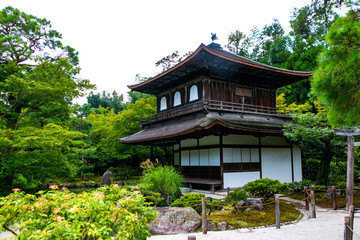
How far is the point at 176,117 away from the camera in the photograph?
16.0 m

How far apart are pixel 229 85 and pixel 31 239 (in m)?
14.2

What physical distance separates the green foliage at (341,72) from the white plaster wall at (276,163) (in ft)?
31.7

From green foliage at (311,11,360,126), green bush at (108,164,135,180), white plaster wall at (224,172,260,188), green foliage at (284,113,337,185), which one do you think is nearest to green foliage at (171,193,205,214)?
green foliage at (311,11,360,126)

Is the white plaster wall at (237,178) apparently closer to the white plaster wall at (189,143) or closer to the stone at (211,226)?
the white plaster wall at (189,143)

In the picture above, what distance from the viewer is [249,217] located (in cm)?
727

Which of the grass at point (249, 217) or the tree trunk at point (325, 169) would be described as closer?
the grass at point (249, 217)

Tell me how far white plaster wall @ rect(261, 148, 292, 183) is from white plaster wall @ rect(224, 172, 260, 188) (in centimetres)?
→ 91

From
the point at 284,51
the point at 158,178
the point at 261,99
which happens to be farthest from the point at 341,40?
the point at 284,51

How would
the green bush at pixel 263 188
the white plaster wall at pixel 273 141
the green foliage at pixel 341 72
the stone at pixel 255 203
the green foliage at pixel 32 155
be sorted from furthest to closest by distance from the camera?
1. the white plaster wall at pixel 273 141
2. the green bush at pixel 263 188
3. the green foliage at pixel 32 155
4. the stone at pixel 255 203
5. the green foliage at pixel 341 72

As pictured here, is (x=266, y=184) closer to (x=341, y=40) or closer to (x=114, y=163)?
(x=341, y=40)

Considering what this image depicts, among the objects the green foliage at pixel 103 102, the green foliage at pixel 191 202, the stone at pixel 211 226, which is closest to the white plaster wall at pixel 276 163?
the green foliage at pixel 191 202

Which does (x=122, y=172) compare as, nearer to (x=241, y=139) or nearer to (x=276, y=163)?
(x=241, y=139)

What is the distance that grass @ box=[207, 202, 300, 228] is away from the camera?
22.3 ft

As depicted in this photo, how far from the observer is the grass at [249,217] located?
679cm
